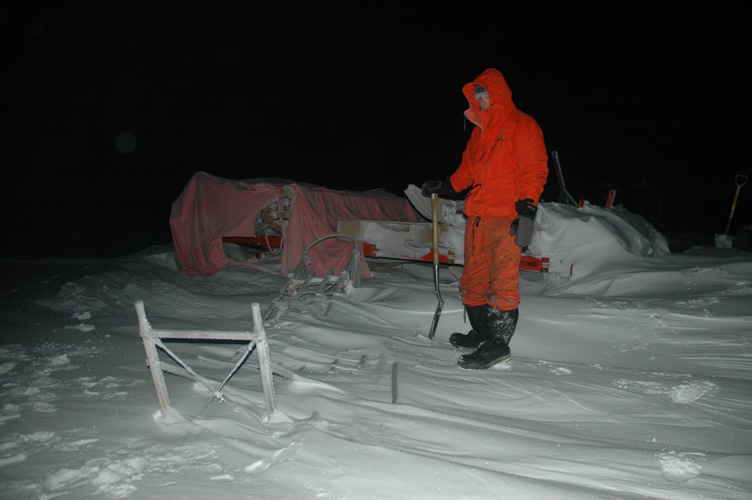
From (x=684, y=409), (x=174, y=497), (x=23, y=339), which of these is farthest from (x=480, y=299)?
(x=23, y=339)

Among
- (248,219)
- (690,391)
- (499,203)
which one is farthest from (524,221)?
(248,219)

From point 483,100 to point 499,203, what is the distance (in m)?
0.77

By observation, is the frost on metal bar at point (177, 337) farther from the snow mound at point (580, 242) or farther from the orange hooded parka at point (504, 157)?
the snow mound at point (580, 242)

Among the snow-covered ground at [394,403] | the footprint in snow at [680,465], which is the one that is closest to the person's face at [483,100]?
the snow-covered ground at [394,403]

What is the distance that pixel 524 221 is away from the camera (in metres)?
2.79

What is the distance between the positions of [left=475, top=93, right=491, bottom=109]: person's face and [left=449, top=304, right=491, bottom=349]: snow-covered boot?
57.0 inches

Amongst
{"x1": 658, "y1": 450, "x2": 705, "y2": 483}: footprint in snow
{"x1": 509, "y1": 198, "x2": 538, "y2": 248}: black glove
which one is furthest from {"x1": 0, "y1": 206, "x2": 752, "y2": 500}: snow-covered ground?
{"x1": 509, "y1": 198, "x2": 538, "y2": 248}: black glove

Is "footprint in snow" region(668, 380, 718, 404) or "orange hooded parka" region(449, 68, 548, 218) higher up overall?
"orange hooded parka" region(449, 68, 548, 218)

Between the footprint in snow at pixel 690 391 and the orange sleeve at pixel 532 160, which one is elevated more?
the orange sleeve at pixel 532 160

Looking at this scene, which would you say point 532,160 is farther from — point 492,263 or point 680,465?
point 680,465

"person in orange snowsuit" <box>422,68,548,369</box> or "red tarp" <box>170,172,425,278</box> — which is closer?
"person in orange snowsuit" <box>422,68,548,369</box>

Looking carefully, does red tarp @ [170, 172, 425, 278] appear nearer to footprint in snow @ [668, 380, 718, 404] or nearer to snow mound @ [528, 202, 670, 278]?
snow mound @ [528, 202, 670, 278]

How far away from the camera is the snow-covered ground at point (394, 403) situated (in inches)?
59.3

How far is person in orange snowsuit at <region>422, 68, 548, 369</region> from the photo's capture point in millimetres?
2854
